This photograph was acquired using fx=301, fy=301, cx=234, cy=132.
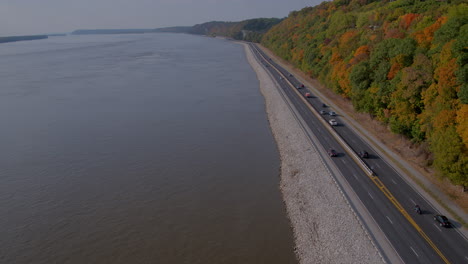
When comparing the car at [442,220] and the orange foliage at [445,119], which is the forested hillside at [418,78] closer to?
the orange foliage at [445,119]

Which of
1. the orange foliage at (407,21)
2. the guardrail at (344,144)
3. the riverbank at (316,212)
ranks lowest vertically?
the riverbank at (316,212)

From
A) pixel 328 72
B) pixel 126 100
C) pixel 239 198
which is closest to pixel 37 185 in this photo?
pixel 239 198

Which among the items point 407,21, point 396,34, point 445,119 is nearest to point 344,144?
point 445,119

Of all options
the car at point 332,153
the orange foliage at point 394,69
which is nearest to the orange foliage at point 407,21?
the orange foliage at point 394,69

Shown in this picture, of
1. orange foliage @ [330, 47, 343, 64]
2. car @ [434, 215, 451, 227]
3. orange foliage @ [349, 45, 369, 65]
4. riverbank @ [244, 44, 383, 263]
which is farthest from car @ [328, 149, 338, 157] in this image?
orange foliage @ [330, 47, 343, 64]

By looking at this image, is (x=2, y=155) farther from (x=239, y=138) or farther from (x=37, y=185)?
(x=239, y=138)
